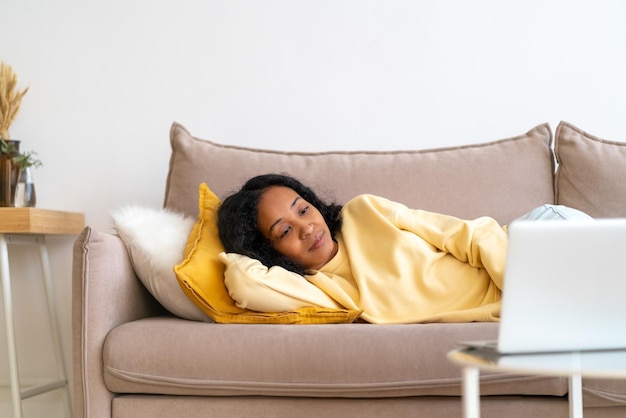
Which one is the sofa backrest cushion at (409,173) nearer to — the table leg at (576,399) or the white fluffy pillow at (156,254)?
the white fluffy pillow at (156,254)

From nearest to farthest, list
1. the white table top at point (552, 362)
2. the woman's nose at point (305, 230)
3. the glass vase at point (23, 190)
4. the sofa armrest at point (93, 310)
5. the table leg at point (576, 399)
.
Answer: the white table top at point (552, 362)
the table leg at point (576, 399)
the sofa armrest at point (93, 310)
the woman's nose at point (305, 230)
the glass vase at point (23, 190)

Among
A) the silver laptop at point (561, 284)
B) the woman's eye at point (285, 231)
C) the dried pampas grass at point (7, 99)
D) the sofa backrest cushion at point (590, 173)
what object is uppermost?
the dried pampas grass at point (7, 99)

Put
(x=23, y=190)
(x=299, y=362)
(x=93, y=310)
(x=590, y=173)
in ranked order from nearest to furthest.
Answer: (x=299, y=362)
(x=93, y=310)
(x=590, y=173)
(x=23, y=190)

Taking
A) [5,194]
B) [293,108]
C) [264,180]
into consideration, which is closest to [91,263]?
[264,180]

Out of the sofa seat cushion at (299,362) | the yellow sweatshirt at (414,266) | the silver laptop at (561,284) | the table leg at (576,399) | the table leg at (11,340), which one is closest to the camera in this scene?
the silver laptop at (561,284)

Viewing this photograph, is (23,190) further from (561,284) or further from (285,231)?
(561,284)

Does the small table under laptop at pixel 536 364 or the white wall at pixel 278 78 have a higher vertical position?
the white wall at pixel 278 78

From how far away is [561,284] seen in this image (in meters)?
1.01

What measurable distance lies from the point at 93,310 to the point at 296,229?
559 mm

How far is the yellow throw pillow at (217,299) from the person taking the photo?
182cm

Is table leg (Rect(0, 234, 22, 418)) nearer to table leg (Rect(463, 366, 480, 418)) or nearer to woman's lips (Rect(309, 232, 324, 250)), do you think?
woman's lips (Rect(309, 232, 324, 250))

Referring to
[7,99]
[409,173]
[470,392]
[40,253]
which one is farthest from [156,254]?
[470,392]

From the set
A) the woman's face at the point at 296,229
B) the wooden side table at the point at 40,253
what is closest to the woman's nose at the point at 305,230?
the woman's face at the point at 296,229

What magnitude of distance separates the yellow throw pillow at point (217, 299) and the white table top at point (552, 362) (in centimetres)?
77
